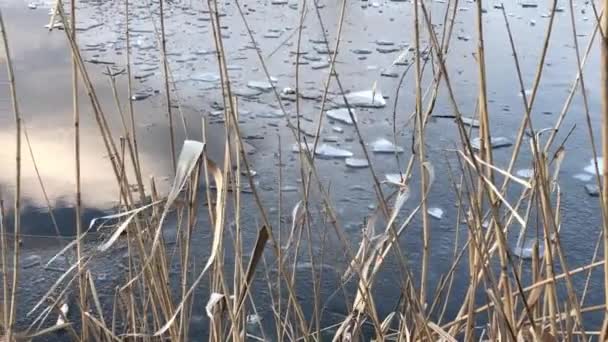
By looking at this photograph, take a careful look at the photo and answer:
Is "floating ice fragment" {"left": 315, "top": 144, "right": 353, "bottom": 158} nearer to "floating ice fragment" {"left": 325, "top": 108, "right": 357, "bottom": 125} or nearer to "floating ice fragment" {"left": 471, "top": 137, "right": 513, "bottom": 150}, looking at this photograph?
"floating ice fragment" {"left": 325, "top": 108, "right": 357, "bottom": 125}

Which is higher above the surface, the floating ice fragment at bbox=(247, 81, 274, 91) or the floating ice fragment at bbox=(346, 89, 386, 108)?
the floating ice fragment at bbox=(247, 81, 274, 91)

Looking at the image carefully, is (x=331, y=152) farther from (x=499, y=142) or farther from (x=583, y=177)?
(x=583, y=177)

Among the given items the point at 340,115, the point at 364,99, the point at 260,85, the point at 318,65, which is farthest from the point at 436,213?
the point at 318,65

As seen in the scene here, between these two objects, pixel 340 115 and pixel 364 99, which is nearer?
pixel 340 115

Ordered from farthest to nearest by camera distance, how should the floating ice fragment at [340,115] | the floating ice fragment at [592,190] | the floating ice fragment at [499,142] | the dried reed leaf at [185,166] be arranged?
the floating ice fragment at [340,115]
the floating ice fragment at [499,142]
the floating ice fragment at [592,190]
the dried reed leaf at [185,166]

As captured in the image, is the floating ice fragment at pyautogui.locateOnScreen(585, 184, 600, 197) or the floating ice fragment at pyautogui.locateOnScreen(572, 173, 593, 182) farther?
the floating ice fragment at pyautogui.locateOnScreen(572, 173, 593, 182)

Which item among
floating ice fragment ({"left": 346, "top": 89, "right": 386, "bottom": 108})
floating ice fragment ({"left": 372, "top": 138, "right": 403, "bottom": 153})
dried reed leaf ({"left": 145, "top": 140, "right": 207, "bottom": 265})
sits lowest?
floating ice fragment ({"left": 372, "top": 138, "right": 403, "bottom": 153})

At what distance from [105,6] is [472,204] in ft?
14.7

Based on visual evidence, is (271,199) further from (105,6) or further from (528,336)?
(105,6)

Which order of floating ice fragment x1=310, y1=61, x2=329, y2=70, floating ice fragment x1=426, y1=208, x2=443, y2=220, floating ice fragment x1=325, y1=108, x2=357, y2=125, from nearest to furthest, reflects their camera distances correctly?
floating ice fragment x1=426, y1=208, x2=443, y2=220, floating ice fragment x1=325, y1=108, x2=357, y2=125, floating ice fragment x1=310, y1=61, x2=329, y2=70

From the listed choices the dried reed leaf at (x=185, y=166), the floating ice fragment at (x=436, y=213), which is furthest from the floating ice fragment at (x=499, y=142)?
the dried reed leaf at (x=185, y=166)

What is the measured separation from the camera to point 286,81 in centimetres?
Answer: 341

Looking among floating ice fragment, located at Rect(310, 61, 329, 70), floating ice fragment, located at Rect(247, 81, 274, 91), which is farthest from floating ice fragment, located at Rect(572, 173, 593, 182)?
floating ice fragment, located at Rect(310, 61, 329, 70)

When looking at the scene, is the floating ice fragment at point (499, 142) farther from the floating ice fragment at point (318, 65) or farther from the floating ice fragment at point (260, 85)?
the floating ice fragment at point (318, 65)
